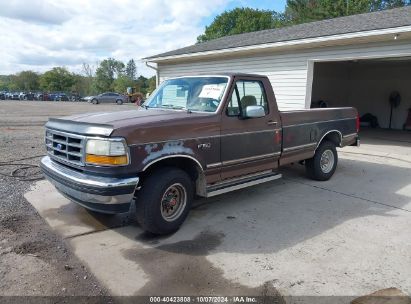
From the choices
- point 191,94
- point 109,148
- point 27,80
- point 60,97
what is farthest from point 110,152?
point 27,80

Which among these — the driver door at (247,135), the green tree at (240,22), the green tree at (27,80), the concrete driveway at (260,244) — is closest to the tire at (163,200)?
the concrete driveway at (260,244)

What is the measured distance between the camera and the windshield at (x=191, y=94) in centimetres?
509

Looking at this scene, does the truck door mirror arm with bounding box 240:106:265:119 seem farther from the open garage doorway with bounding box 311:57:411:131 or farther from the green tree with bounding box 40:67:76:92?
the green tree with bounding box 40:67:76:92

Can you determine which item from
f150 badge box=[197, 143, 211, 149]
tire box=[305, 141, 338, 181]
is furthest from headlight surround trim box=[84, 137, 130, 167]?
tire box=[305, 141, 338, 181]

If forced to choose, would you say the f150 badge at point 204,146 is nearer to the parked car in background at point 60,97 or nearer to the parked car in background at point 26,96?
the parked car in background at point 60,97

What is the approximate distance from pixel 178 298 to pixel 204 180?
71.7 inches

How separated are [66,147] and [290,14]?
5126 centimetres

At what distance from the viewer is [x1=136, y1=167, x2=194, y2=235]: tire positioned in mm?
4133

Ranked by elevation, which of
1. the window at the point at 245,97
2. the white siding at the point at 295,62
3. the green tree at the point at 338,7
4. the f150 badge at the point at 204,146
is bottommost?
the f150 badge at the point at 204,146

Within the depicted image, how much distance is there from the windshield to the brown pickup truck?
17 mm

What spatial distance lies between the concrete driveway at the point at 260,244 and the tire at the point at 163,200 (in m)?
0.20

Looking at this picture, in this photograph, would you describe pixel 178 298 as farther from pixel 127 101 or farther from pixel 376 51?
pixel 127 101

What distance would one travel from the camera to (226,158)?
496cm

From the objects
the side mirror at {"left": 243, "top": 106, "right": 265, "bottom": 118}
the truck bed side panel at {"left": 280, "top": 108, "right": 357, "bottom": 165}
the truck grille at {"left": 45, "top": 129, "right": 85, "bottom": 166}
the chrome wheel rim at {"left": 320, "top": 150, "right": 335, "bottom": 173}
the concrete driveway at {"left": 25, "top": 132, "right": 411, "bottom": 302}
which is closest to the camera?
the concrete driveway at {"left": 25, "top": 132, "right": 411, "bottom": 302}
